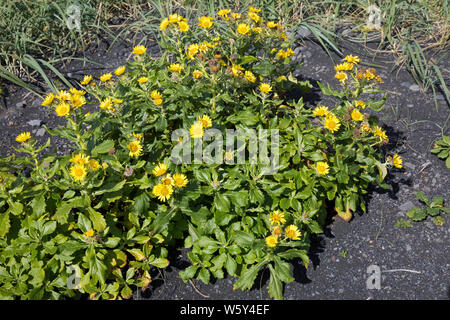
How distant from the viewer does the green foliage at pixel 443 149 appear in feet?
8.45

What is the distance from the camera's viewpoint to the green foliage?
8.45ft

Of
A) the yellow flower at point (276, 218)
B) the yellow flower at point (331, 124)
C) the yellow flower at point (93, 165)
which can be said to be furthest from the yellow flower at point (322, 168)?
the yellow flower at point (93, 165)

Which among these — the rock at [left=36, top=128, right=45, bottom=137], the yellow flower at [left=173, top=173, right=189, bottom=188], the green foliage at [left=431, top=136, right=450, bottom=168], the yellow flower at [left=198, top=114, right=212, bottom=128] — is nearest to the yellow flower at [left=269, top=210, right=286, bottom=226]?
the yellow flower at [left=173, top=173, right=189, bottom=188]

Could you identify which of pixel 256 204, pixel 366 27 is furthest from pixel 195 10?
pixel 256 204

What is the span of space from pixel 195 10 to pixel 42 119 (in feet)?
6.78

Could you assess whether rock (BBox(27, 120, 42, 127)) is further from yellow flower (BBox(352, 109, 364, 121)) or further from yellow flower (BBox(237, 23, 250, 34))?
yellow flower (BBox(352, 109, 364, 121))

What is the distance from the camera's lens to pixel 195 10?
4062 mm

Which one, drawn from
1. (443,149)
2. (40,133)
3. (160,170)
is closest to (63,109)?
(160,170)

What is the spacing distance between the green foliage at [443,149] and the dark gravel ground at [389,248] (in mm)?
51

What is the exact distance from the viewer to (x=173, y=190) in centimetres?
189

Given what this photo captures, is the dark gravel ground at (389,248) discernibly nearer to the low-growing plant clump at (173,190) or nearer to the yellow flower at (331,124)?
the low-growing plant clump at (173,190)

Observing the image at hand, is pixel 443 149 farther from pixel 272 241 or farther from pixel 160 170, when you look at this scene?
pixel 160 170

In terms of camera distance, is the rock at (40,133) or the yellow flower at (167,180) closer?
the yellow flower at (167,180)

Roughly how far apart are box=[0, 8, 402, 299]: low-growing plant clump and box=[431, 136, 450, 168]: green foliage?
2.20 ft
